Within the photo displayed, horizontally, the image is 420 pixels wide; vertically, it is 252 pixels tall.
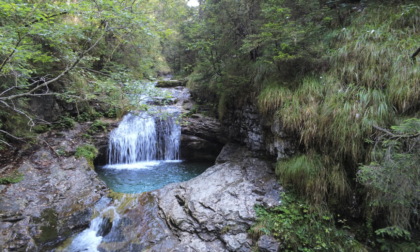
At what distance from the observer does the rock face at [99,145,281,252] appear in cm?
416

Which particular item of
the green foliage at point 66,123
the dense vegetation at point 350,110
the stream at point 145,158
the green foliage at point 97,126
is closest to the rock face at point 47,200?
the green foliage at point 66,123

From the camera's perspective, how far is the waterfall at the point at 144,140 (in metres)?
8.99

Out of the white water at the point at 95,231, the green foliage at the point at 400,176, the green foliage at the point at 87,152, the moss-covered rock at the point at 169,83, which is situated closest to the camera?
the green foliage at the point at 400,176

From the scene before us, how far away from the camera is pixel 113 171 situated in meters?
8.28

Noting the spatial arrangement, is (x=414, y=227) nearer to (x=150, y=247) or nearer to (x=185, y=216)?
(x=185, y=216)

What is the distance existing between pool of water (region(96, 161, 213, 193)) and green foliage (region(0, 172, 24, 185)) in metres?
2.29

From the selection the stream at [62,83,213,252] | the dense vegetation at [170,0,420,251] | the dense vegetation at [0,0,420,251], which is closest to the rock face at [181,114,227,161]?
the stream at [62,83,213,252]

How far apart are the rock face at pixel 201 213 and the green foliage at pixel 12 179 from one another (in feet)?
9.40

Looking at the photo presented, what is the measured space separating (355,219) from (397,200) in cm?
128

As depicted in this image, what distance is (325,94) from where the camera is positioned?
4.88 metres

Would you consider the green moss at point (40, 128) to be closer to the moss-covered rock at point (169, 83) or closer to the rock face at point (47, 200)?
the rock face at point (47, 200)

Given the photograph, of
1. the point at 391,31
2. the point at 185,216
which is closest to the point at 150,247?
the point at 185,216

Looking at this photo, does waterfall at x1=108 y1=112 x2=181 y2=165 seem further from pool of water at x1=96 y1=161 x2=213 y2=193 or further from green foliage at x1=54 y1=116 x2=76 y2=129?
green foliage at x1=54 y1=116 x2=76 y2=129

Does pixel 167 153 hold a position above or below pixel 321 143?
→ below
